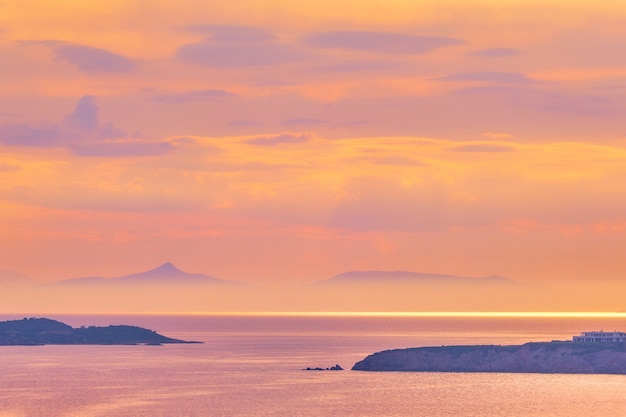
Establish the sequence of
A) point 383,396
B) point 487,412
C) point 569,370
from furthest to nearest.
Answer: point 569,370 → point 383,396 → point 487,412

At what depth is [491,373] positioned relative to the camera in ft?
652

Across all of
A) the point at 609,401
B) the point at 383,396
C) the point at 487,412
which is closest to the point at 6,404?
the point at 383,396

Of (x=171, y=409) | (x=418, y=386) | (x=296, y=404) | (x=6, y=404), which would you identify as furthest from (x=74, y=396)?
(x=418, y=386)

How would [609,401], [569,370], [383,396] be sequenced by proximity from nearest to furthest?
[609,401]
[383,396]
[569,370]

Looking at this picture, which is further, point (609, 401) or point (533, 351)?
point (533, 351)

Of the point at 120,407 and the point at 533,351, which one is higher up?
the point at 533,351

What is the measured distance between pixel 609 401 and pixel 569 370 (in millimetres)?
41193

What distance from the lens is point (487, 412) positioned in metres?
142

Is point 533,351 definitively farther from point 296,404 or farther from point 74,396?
point 74,396

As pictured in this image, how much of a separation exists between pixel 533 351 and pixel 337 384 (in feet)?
123

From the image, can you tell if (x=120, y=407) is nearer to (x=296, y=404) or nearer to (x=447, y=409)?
(x=296, y=404)

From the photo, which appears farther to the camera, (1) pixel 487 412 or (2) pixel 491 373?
(2) pixel 491 373

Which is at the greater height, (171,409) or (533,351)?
(533,351)

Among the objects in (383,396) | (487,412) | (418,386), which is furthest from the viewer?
(418,386)
